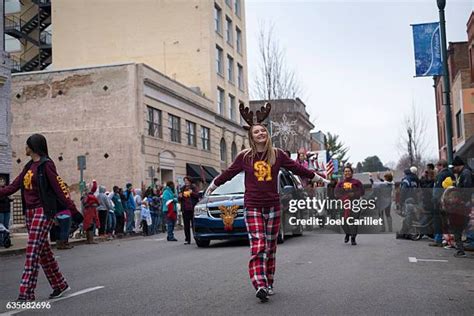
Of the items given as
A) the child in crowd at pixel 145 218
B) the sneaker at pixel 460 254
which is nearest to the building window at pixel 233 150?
the child in crowd at pixel 145 218

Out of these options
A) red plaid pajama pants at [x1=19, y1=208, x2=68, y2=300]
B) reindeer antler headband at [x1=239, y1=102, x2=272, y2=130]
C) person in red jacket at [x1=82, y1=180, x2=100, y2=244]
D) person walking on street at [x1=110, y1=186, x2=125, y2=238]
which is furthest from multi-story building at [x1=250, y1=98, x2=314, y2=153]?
red plaid pajama pants at [x1=19, y1=208, x2=68, y2=300]

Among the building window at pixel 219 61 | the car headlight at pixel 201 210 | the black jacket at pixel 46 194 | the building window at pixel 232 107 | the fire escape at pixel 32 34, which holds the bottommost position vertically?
the car headlight at pixel 201 210

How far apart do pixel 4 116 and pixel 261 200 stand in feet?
57.2

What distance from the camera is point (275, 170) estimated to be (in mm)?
6504

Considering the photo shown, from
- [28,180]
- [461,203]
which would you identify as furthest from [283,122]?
[28,180]

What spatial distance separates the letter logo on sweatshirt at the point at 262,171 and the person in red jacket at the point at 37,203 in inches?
82.0

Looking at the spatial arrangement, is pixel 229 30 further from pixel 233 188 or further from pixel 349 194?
pixel 349 194

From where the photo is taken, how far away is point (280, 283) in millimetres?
7434

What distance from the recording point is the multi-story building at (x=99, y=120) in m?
30.3

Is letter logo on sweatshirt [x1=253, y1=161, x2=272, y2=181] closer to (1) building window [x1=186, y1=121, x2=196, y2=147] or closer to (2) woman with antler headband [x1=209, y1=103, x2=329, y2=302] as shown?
(2) woman with antler headband [x1=209, y1=103, x2=329, y2=302]

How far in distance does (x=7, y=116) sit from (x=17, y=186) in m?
16.3

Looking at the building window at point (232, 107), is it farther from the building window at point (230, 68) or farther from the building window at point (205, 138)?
the building window at point (205, 138)

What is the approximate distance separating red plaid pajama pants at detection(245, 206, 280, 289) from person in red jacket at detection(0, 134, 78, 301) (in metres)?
2.01

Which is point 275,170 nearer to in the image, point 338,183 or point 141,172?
point 338,183
